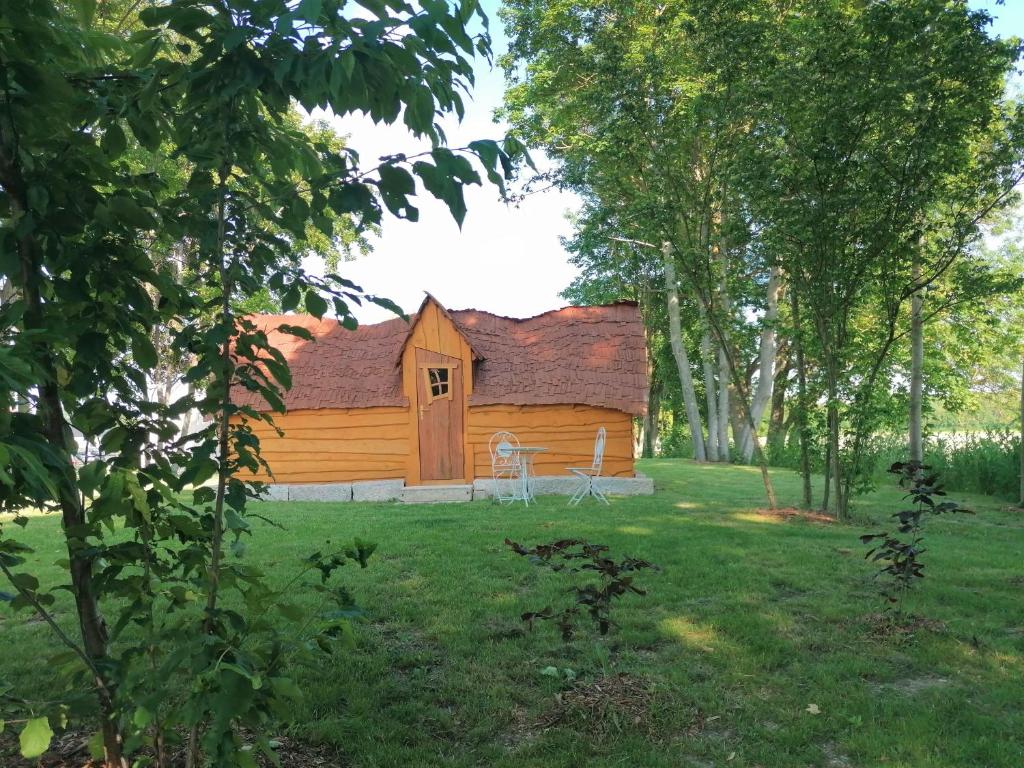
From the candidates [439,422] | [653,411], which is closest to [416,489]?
[439,422]

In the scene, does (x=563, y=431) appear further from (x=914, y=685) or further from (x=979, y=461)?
(x=914, y=685)

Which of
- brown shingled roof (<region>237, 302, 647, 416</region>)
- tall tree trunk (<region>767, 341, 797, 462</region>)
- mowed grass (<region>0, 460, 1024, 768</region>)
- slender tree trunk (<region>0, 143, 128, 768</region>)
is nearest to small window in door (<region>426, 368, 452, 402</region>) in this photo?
brown shingled roof (<region>237, 302, 647, 416</region>)

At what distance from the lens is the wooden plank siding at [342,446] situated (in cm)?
1405

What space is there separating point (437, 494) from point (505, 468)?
1.45 m

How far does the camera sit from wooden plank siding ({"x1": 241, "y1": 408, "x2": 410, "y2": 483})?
46.1ft

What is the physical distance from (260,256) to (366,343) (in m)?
13.3

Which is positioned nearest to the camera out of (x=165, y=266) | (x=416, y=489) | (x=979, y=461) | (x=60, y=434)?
(x=60, y=434)

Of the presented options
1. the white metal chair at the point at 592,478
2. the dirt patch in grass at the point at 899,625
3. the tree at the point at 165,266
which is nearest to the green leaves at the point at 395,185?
the tree at the point at 165,266

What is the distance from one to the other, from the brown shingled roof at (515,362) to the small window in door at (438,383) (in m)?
0.55

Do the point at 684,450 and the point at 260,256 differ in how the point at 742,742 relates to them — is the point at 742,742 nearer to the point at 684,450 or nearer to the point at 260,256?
the point at 260,256

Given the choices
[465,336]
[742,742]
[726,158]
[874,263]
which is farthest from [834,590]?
[465,336]

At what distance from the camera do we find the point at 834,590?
5.67 m

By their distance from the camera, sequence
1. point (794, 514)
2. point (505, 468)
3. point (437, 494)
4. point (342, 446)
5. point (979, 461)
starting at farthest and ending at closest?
1. point (979, 461)
2. point (342, 446)
3. point (505, 468)
4. point (437, 494)
5. point (794, 514)

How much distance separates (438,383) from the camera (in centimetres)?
1403
